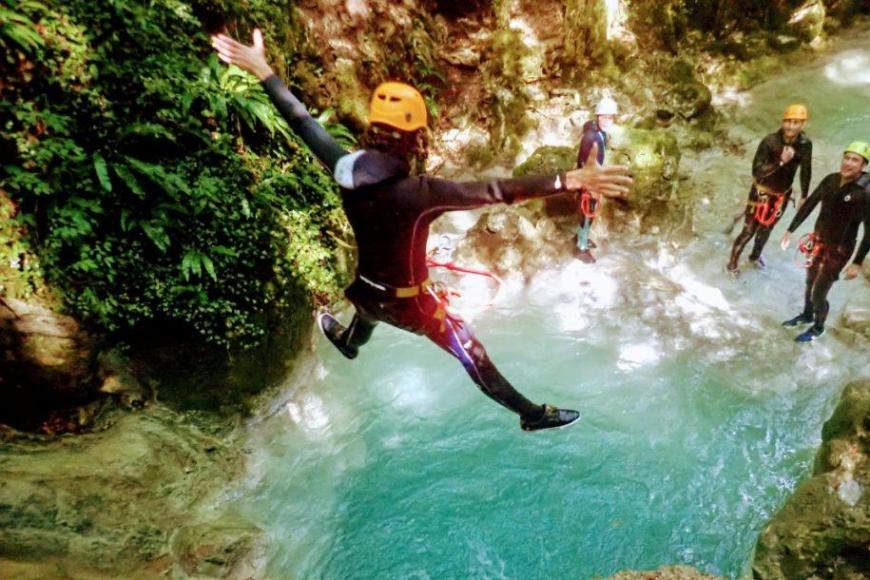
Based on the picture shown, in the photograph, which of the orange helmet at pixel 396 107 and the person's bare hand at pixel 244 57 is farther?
the person's bare hand at pixel 244 57

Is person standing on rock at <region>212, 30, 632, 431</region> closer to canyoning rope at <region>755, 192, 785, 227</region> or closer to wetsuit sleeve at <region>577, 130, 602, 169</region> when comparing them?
wetsuit sleeve at <region>577, 130, 602, 169</region>

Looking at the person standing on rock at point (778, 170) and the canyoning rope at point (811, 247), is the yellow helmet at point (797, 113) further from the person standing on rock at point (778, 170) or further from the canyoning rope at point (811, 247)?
the canyoning rope at point (811, 247)

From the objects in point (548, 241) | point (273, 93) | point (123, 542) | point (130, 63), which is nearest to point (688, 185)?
point (548, 241)

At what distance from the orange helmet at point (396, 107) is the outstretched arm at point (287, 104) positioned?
0.40 metres

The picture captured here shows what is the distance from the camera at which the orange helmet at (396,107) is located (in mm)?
2701

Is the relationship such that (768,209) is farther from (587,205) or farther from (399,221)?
(399,221)

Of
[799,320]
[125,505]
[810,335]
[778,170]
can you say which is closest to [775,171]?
[778,170]

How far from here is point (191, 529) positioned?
411cm

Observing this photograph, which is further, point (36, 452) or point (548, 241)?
point (548, 241)

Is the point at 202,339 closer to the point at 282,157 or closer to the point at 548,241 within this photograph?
the point at 282,157

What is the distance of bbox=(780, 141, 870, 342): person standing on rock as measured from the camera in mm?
5293

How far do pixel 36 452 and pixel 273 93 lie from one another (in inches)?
135

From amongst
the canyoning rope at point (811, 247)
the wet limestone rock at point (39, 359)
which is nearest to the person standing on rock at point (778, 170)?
the canyoning rope at point (811, 247)

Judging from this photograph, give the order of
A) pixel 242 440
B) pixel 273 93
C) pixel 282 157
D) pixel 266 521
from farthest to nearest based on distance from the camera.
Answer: pixel 282 157, pixel 242 440, pixel 266 521, pixel 273 93
